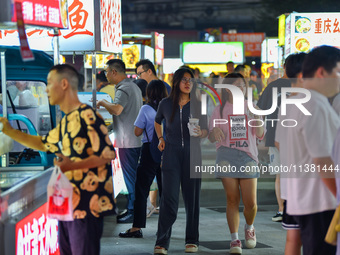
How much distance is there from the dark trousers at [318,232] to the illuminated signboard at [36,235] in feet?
6.45

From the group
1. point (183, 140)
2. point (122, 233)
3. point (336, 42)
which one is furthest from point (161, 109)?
point (336, 42)

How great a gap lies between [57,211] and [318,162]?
1.80 m

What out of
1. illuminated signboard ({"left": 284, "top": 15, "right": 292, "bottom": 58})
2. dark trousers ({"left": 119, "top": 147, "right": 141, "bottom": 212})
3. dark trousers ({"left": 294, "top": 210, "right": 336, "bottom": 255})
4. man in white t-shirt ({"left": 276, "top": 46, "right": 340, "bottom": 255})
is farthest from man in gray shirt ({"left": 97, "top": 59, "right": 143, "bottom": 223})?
dark trousers ({"left": 294, "top": 210, "right": 336, "bottom": 255})

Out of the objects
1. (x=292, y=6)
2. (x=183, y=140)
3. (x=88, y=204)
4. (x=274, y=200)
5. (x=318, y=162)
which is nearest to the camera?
(x=318, y=162)

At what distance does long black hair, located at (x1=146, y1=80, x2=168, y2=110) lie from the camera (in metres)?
8.48

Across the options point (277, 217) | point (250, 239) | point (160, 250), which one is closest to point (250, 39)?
point (277, 217)

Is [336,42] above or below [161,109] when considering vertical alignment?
above

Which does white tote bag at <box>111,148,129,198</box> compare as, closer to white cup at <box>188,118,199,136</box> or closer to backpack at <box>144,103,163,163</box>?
backpack at <box>144,103,163,163</box>

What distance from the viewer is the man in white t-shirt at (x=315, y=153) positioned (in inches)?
169

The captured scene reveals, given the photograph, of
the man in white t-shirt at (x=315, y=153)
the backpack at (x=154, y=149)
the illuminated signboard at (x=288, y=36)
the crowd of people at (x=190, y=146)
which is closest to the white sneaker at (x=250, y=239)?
the crowd of people at (x=190, y=146)

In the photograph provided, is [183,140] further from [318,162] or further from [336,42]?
[336,42]

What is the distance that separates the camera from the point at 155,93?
847 centimetres

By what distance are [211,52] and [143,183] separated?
108ft

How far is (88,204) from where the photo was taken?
471 cm
